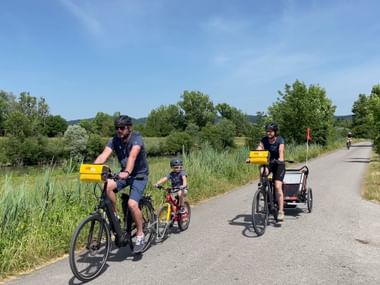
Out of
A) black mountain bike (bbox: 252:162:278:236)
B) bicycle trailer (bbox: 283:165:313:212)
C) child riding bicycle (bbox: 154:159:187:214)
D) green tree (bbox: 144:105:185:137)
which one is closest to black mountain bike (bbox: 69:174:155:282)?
child riding bicycle (bbox: 154:159:187:214)

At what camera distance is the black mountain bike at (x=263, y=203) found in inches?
280

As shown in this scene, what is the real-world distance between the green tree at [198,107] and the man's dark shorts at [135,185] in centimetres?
10872

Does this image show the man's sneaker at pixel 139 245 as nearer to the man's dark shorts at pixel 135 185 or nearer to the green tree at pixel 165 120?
the man's dark shorts at pixel 135 185

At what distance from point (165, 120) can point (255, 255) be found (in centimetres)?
11063

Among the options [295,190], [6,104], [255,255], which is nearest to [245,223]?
[295,190]

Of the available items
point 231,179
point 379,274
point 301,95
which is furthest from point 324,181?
point 301,95

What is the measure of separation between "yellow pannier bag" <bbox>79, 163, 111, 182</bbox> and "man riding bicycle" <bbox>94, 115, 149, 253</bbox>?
0.26 meters

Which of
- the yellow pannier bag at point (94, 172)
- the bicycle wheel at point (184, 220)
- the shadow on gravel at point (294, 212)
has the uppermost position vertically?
the yellow pannier bag at point (94, 172)

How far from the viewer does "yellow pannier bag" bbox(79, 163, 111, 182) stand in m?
5.05

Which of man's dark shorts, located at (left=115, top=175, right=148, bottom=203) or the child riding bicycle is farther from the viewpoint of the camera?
the child riding bicycle

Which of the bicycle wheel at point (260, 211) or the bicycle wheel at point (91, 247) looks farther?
the bicycle wheel at point (260, 211)

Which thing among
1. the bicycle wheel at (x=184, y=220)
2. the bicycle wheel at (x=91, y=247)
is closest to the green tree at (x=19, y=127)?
the bicycle wheel at (x=184, y=220)

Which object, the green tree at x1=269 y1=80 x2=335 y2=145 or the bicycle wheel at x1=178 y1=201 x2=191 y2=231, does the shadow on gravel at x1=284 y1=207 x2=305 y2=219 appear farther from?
the green tree at x1=269 y1=80 x2=335 y2=145

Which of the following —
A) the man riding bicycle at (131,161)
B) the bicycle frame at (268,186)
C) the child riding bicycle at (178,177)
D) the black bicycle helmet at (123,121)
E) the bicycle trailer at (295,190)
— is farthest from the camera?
the bicycle trailer at (295,190)
